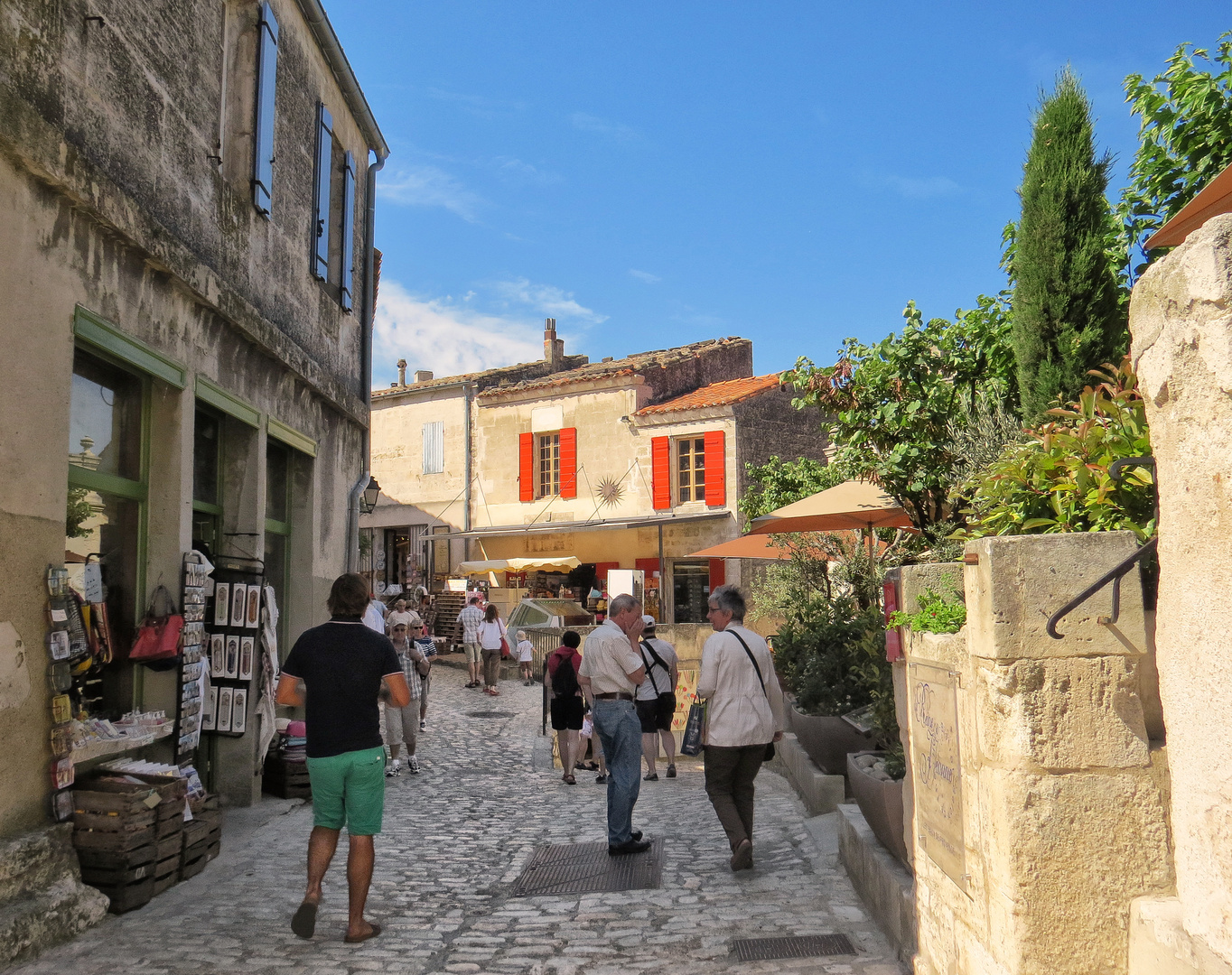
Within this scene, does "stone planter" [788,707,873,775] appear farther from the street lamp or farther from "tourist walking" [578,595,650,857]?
the street lamp

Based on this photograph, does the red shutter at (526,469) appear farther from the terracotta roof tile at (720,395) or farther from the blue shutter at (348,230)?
the blue shutter at (348,230)

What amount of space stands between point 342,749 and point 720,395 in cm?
2172

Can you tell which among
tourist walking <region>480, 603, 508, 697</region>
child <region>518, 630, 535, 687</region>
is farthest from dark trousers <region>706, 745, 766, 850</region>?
child <region>518, 630, 535, 687</region>

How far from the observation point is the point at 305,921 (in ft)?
16.2

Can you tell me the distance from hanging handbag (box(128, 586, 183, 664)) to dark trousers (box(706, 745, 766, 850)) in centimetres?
337

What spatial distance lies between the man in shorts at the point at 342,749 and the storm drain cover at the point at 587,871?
118 cm

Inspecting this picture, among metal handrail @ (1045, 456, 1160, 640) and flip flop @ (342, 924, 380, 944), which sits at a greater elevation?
metal handrail @ (1045, 456, 1160, 640)

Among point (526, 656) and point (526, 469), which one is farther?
point (526, 469)

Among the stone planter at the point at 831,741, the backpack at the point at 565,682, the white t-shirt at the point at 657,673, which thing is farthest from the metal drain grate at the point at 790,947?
the backpack at the point at 565,682

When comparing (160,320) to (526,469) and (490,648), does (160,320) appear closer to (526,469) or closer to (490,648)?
(490,648)

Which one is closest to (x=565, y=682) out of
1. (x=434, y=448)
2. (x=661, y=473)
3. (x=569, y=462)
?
(x=661, y=473)

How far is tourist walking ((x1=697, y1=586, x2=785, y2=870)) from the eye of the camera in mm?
6176

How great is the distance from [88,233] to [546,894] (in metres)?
4.31

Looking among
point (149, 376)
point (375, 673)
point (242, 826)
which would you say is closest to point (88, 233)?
point (149, 376)
